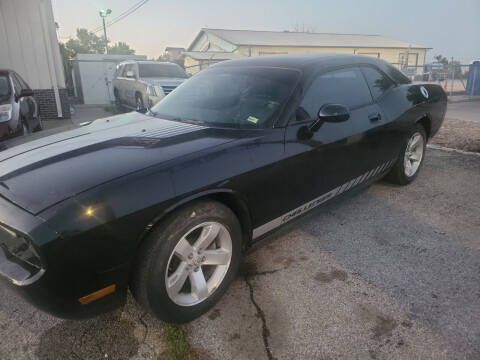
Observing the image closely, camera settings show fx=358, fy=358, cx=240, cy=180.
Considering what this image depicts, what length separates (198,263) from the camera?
7.09 ft

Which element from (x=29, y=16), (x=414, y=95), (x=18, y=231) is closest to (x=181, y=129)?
(x=18, y=231)

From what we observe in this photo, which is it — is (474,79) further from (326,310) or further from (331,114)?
(326,310)

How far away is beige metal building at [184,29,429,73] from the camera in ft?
94.8

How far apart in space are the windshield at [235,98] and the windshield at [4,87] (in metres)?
4.23

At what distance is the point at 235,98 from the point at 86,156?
1.27 meters

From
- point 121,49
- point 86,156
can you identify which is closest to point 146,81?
point 86,156

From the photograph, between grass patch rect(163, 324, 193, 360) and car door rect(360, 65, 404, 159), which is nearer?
grass patch rect(163, 324, 193, 360)

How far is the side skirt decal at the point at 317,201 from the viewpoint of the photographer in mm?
2556

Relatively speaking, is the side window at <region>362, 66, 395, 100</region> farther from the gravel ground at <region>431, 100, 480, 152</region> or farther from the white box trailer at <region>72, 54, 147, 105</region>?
the white box trailer at <region>72, 54, 147, 105</region>

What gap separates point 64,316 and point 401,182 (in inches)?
147

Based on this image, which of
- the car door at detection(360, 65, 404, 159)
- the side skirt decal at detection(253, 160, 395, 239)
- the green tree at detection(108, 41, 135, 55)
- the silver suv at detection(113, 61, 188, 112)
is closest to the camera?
the side skirt decal at detection(253, 160, 395, 239)

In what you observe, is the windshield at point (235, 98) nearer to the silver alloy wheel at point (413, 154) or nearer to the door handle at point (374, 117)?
the door handle at point (374, 117)

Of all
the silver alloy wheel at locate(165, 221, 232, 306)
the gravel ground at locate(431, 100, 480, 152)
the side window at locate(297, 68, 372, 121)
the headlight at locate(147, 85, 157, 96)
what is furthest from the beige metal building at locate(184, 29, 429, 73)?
the silver alloy wheel at locate(165, 221, 232, 306)

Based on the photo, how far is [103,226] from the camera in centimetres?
166
